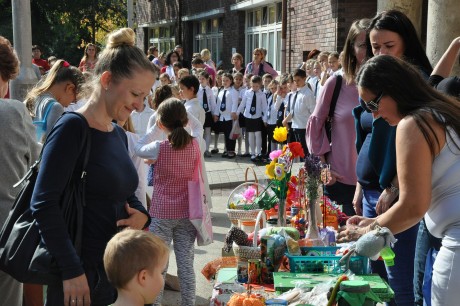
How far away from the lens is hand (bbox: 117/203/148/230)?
10.2 ft

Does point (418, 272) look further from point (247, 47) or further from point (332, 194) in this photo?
point (247, 47)

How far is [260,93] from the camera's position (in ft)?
47.3

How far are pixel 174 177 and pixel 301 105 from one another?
24.0 feet

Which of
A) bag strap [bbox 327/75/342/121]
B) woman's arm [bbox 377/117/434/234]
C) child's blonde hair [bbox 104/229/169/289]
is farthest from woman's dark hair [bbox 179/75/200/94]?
child's blonde hair [bbox 104/229/169/289]

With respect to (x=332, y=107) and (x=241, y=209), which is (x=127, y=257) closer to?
(x=241, y=209)

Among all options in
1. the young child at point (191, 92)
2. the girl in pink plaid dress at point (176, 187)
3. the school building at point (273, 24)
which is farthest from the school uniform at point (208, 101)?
the girl in pink plaid dress at point (176, 187)

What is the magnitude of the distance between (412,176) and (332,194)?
2.41 metres

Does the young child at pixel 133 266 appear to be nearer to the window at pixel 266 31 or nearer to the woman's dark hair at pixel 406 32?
the woman's dark hair at pixel 406 32

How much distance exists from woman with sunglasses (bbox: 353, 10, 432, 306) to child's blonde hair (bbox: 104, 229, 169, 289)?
164 centimetres

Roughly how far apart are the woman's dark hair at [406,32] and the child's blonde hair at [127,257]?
2.18m

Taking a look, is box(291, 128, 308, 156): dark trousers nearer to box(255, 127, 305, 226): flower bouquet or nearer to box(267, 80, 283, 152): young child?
Answer: box(267, 80, 283, 152): young child

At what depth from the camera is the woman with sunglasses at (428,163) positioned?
9.81 ft

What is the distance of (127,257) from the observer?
2.73 metres

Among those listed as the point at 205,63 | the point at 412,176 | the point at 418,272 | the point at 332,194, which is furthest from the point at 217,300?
the point at 205,63
